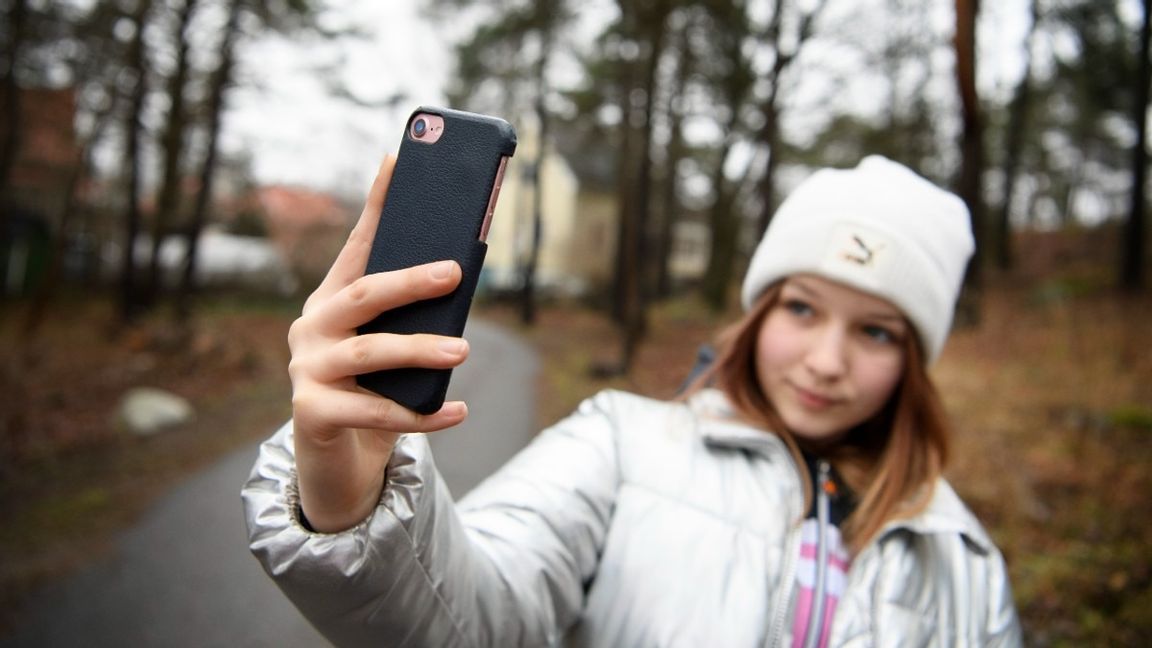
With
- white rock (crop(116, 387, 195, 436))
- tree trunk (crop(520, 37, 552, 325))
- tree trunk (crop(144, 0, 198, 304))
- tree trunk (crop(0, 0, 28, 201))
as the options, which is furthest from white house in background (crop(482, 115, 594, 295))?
white rock (crop(116, 387, 195, 436))

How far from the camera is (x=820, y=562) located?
5.12 feet

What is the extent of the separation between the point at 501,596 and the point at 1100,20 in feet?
58.0

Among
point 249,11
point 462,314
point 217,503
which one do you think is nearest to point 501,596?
point 462,314

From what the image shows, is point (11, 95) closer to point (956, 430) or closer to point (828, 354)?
point (828, 354)

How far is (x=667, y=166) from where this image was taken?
53.6ft

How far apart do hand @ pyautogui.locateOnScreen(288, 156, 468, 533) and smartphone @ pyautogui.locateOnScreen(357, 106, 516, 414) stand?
2 centimetres

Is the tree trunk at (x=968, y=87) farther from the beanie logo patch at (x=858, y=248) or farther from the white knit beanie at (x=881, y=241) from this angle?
the beanie logo patch at (x=858, y=248)

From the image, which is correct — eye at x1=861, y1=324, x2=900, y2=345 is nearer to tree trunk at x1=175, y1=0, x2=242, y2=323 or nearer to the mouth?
the mouth

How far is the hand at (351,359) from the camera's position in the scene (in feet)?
2.56

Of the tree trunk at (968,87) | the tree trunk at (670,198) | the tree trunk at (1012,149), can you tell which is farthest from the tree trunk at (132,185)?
the tree trunk at (1012,149)

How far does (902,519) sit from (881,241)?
0.73m

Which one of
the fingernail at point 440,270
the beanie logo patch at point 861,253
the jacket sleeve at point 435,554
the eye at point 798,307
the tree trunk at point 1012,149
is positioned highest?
the tree trunk at point 1012,149

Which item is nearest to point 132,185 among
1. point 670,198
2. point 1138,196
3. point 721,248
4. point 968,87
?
point 721,248

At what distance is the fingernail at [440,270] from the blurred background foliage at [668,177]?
1.88 metres
